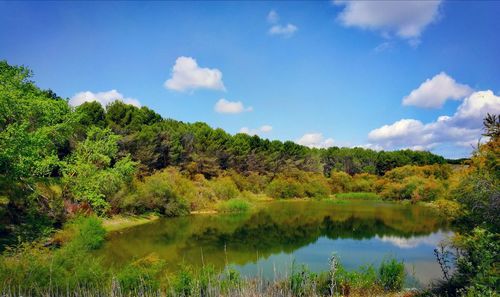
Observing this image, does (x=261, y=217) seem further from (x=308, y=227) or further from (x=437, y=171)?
(x=437, y=171)

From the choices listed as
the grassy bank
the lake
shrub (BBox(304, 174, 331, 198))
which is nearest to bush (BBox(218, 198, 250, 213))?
the lake

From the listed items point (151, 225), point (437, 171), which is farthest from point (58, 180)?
point (437, 171)

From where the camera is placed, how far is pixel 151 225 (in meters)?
32.2

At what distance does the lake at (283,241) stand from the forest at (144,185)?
85.8 inches

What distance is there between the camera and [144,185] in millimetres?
36250

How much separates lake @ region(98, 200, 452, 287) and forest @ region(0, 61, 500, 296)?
218 centimetres

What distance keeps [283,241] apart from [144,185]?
15.4 m

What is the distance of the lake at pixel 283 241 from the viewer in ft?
65.2

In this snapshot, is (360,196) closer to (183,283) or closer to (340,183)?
(340,183)

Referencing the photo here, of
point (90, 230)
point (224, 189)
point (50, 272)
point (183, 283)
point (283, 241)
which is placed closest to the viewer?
point (50, 272)

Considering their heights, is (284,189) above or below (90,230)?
above

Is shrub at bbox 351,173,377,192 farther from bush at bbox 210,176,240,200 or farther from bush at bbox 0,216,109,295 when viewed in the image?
bush at bbox 0,216,109,295

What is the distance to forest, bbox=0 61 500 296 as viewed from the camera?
11.6 metres

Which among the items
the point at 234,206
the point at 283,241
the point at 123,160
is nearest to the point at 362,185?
the point at 234,206
